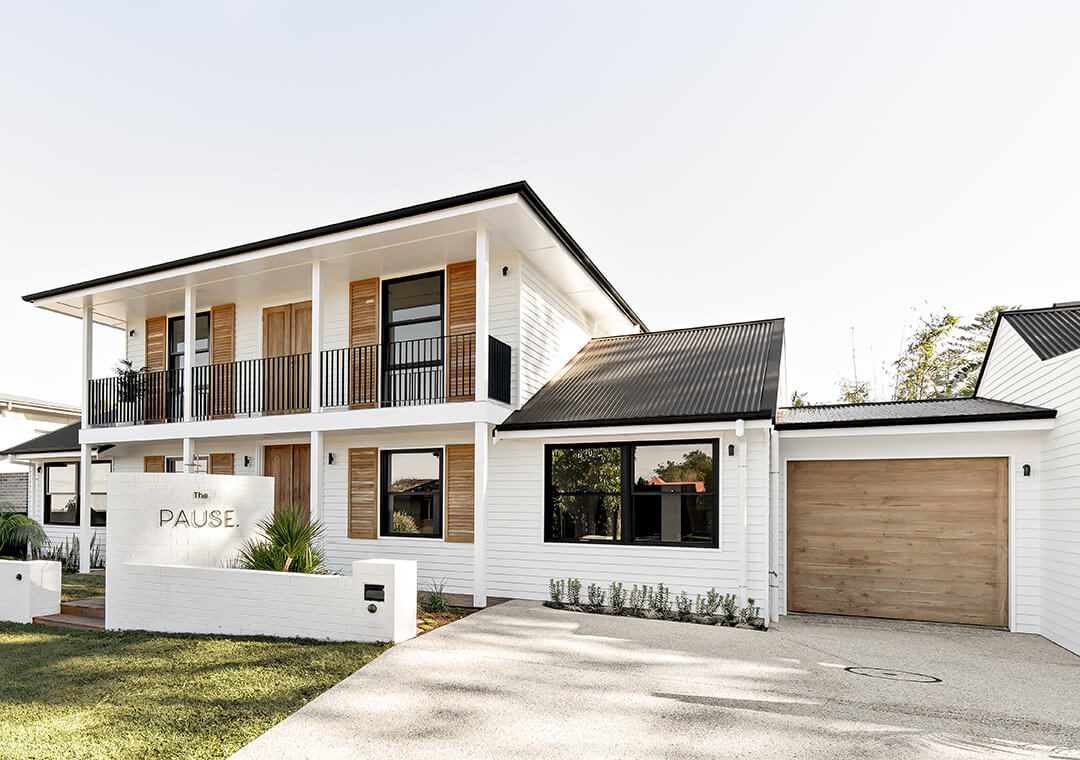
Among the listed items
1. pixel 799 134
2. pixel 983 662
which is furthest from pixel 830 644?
pixel 799 134

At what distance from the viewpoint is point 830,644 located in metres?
7.68

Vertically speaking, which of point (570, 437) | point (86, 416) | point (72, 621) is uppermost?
point (86, 416)

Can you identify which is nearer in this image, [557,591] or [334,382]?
[557,591]

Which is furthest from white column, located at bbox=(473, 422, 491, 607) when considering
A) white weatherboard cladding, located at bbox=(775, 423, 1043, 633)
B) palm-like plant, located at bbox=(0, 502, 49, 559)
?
palm-like plant, located at bbox=(0, 502, 49, 559)

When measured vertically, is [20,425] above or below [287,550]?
above

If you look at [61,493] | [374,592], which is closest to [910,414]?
[374,592]

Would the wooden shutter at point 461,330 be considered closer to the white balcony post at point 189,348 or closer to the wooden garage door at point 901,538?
the white balcony post at point 189,348

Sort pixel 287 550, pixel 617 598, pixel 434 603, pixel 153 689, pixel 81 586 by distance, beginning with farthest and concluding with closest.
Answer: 1. pixel 81 586
2. pixel 617 598
3. pixel 434 603
4. pixel 287 550
5. pixel 153 689

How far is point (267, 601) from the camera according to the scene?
770 centimetres

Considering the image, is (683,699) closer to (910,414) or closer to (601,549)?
(601,549)

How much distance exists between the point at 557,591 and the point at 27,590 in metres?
7.26

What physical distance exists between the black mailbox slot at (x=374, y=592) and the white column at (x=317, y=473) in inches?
150

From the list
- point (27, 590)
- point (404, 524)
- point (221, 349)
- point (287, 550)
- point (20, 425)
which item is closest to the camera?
point (287, 550)

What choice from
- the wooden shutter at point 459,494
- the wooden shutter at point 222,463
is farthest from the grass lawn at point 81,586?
the wooden shutter at point 459,494
